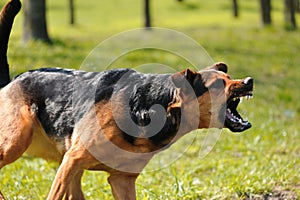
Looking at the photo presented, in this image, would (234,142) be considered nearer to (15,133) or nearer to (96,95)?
(96,95)

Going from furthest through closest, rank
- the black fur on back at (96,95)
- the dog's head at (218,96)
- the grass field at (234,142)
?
1. the grass field at (234,142)
2. the black fur on back at (96,95)
3. the dog's head at (218,96)

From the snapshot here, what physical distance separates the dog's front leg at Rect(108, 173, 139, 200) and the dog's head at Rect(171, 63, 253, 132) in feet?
2.91

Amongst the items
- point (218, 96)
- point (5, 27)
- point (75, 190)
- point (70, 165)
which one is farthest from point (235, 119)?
point (5, 27)

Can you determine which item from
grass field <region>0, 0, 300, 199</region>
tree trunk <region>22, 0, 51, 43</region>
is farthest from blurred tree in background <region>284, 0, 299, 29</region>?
tree trunk <region>22, 0, 51, 43</region>

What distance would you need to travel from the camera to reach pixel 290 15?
26125 millimetres

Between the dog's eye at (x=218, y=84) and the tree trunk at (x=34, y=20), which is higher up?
the dog's eye at (x=218, y=84)

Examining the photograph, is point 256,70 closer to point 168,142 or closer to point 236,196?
point 236,196

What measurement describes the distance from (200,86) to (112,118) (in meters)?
0.79

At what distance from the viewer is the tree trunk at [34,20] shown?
16609 mm

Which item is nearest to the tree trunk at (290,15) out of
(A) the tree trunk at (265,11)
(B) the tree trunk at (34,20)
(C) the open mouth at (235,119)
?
(A) the tree trunk at (265,11)

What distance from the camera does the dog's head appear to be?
497 centimetres

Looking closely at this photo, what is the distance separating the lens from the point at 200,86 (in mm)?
5051

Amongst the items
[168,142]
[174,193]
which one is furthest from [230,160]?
[168,142]

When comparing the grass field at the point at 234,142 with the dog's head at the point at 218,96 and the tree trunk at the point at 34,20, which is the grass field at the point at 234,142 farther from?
the dog's head at the point at 218,96
